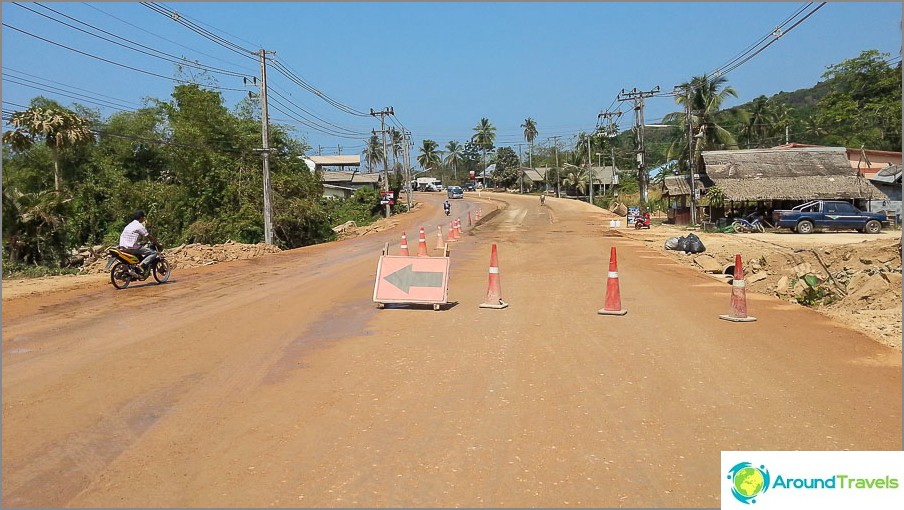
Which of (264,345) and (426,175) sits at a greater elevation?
(426,175)

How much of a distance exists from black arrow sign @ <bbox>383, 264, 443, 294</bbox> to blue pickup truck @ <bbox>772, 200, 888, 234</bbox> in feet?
93.9

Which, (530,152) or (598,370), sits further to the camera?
(530,152)

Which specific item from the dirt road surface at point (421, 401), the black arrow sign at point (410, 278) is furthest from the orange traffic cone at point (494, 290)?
the black arrow sign at point (410, 278)

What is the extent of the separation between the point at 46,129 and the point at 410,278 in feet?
97.6

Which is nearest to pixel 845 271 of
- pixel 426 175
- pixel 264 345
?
pixel 264 345

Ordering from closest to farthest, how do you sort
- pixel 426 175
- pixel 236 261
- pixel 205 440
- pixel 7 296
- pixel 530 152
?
pixel 205 440 → pixel 7 296 → pixel 236 261 → pixel 530 152 → pixel 426 175

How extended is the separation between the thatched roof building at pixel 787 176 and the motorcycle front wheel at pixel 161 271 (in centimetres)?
3127

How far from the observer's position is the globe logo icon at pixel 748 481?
412 centimetres

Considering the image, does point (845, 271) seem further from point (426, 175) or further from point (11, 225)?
point (426, 175)

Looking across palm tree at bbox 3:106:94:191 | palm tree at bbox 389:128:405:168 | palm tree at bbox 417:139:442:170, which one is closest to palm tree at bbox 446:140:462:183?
palm tree at bbox 417:139:442:170

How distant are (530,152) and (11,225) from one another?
106 metres

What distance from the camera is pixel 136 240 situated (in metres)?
15.2

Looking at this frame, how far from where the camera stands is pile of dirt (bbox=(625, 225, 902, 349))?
35.0ft

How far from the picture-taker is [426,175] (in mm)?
161000
